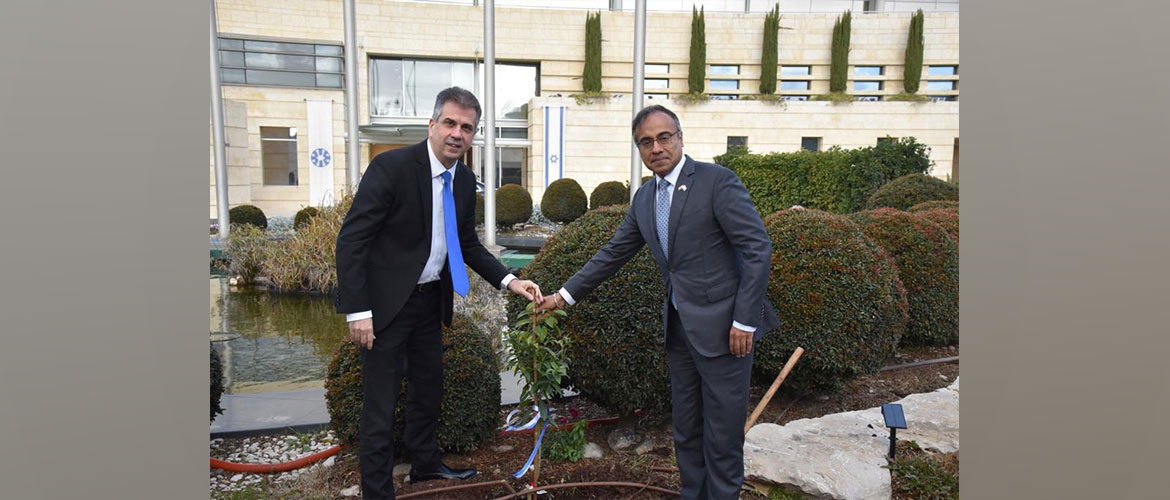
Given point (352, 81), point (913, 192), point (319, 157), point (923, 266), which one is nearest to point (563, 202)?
point (352, 81)

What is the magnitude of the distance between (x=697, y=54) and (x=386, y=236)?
2901 centimetres

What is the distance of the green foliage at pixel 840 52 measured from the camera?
30.5 metres

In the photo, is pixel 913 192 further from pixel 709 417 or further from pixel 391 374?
pixel 391 374

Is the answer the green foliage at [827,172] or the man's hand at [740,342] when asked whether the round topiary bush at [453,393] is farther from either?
the green foliage at [827,172]

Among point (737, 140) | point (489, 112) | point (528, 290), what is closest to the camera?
point (528, 290)

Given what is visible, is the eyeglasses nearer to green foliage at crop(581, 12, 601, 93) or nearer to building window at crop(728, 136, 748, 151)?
green foliage at crop(581, 12, 601, 93)

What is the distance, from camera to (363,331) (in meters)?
3.01

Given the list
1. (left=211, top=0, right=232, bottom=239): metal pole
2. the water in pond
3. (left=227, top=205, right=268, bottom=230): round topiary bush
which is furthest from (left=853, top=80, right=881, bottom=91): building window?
the water in pond

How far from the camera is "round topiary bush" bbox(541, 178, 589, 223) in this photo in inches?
879

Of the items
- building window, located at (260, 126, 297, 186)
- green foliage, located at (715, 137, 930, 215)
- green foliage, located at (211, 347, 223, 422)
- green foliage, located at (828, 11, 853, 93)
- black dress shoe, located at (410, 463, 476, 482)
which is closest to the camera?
black dress shoe, located at (410, 463, 476, 482)

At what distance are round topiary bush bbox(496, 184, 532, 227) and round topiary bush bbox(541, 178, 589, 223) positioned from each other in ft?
3.61

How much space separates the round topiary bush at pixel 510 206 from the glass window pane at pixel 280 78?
39.7 feet
